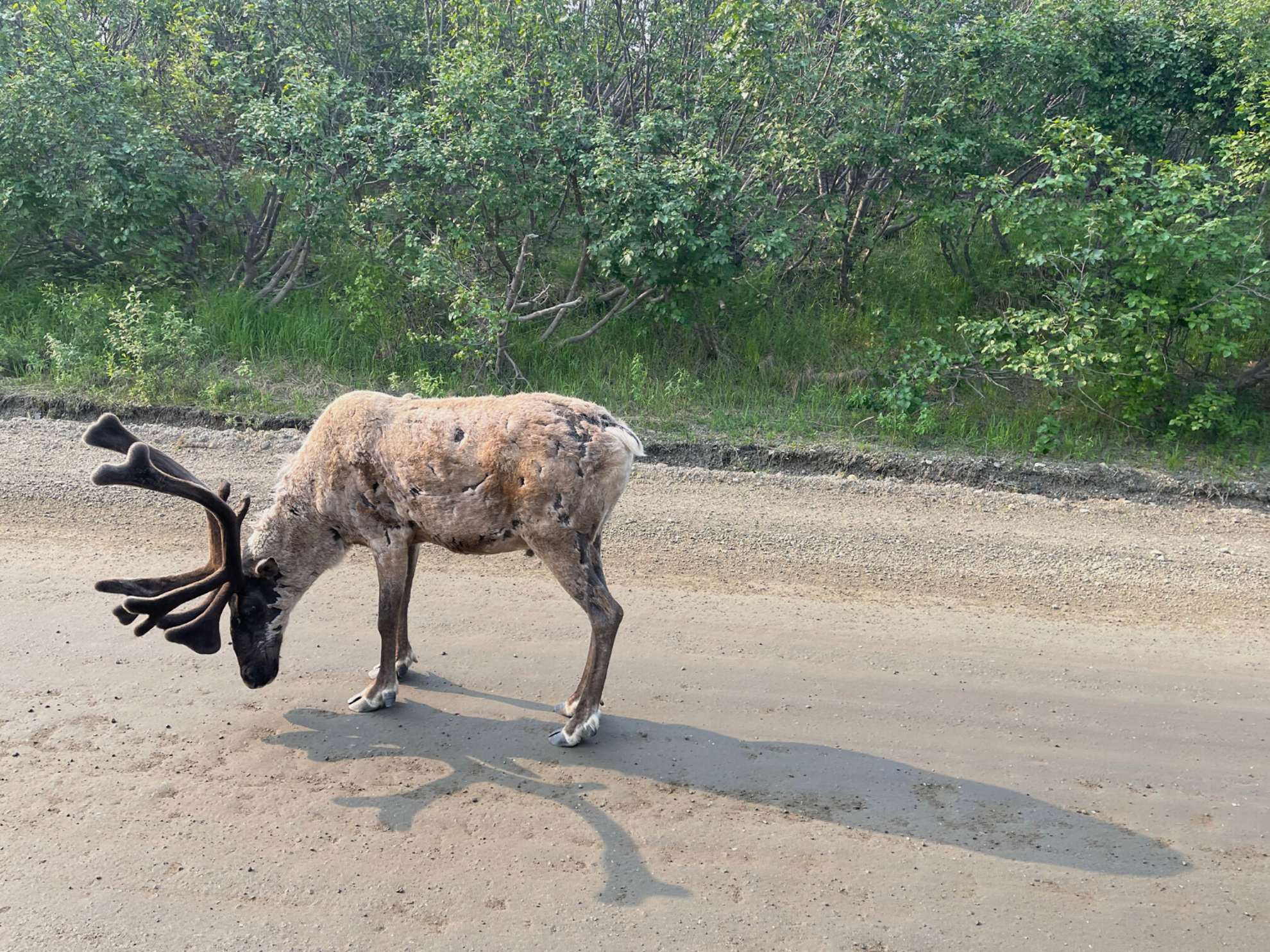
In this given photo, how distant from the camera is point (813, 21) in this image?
10438 millimetres

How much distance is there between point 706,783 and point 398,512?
7.04 ft

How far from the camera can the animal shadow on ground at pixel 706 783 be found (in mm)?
4191

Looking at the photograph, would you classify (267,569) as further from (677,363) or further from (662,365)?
(677,363)

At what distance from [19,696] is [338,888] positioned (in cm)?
247

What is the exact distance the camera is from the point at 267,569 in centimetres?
498

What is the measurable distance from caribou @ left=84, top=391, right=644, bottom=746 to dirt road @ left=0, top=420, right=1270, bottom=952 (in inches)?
18.1

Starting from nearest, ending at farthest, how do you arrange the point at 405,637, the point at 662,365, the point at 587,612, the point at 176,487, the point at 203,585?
the point at 176,487, the point at 203,585, the point at 587,612, the point at 405,637, the point at 662,365

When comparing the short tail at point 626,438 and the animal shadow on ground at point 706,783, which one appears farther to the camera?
the short tail at point 626,438

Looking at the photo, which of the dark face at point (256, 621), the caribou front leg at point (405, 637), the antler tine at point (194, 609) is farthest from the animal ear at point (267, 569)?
the caribou front leg at point (405, 637)

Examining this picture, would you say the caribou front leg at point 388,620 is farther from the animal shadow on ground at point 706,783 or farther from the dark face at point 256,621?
the dark face at point 256,621

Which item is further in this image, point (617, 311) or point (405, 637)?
point (617, 311)

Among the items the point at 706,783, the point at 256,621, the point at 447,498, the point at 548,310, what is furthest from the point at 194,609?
the point at 548,310

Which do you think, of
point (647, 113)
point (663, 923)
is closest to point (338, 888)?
point (663, 923)

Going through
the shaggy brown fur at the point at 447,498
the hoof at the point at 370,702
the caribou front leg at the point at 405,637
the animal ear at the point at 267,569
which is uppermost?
the shaggy brown fur at the point at 447,498
